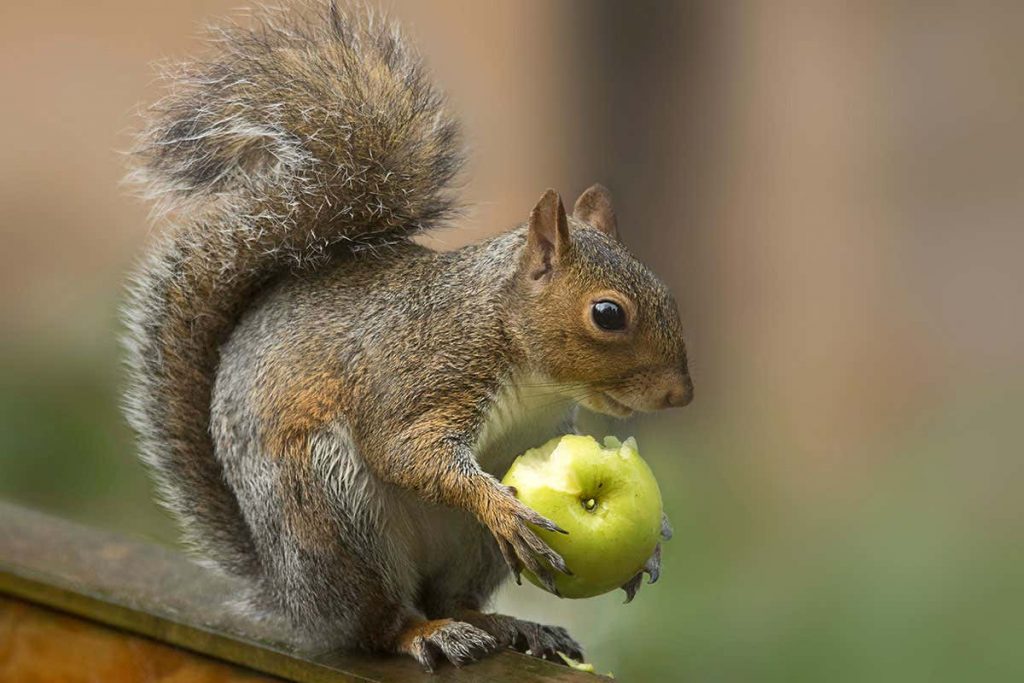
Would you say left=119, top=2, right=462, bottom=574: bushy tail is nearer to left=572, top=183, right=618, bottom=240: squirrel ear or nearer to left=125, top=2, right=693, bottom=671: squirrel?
left=125, top=2, right=693, bottom=671: squirrel

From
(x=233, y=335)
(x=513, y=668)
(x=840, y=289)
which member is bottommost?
(x=513, y=668)

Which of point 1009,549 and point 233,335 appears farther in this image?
point 1009,549

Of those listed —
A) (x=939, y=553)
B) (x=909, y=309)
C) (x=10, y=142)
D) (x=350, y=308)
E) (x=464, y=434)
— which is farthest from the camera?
(x=10, y=142)

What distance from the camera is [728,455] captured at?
3201mm

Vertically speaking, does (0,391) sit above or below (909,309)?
below

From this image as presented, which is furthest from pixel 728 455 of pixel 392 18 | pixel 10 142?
pixel 10 142

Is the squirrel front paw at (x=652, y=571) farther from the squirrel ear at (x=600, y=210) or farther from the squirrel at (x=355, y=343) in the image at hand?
the squirrel ear at (x=600, y=210)

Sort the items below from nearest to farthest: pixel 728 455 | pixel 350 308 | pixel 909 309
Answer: pixel 350 308
pixel 728 455
pixel 909 309

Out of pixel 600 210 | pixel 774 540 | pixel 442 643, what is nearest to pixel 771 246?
pixel 774 540

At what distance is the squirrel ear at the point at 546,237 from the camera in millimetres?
1551

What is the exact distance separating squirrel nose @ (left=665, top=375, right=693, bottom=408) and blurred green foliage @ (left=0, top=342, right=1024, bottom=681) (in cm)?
45

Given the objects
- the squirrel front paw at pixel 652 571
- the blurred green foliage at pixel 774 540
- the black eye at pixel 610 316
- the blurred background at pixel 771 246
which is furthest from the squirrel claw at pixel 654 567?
the blurred background at pixel 771 246

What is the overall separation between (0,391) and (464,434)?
2301 mm

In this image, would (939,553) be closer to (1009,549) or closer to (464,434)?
(1009,549)
